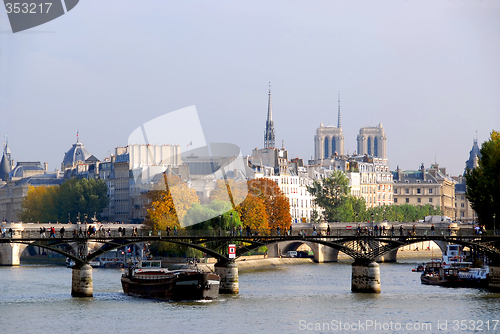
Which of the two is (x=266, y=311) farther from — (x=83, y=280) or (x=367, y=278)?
(x=83, y=280)

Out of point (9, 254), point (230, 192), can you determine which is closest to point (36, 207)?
point (9, 254)

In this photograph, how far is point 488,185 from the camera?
248ft

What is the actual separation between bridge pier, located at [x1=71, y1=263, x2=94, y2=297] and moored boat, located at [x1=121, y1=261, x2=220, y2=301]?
3762 millimetres

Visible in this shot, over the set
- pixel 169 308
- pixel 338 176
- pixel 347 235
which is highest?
pixel 338 176

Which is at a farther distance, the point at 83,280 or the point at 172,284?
the point at 172,284

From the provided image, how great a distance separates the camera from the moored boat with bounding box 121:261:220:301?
60.5 m

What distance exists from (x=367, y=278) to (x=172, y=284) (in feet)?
43.2

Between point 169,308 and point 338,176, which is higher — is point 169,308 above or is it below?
below

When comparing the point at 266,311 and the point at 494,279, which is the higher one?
the point at 494,279

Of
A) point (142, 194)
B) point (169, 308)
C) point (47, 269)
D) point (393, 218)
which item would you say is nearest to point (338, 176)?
point (393, 218)

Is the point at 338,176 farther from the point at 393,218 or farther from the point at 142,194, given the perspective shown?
the point at 142,194

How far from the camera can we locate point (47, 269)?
100m

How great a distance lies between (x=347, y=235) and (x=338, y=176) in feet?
275

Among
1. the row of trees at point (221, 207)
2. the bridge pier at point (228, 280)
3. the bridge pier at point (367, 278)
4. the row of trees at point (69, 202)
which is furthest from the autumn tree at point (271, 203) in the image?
the bridge pier at point (228, 280)
